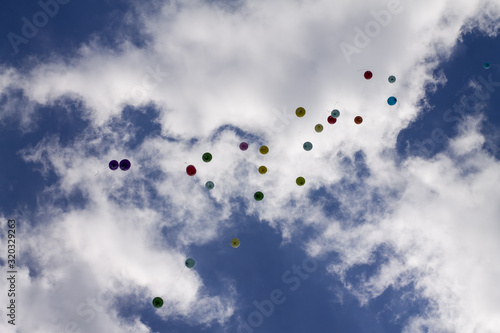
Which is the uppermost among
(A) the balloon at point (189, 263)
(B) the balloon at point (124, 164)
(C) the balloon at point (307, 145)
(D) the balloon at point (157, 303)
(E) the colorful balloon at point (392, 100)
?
(E) the colorful balloon at point (392, 100)

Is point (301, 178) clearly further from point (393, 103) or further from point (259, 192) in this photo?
point (393, 103)

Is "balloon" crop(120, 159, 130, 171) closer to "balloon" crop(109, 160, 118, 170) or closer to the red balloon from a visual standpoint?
"balloon" crop(109, 160, 118, 170)

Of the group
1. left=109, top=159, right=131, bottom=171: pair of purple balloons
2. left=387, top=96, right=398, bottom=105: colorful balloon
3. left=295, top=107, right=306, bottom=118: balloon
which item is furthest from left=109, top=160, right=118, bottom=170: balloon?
left=387, top=96, right=398, bottom=105: colorful balloon

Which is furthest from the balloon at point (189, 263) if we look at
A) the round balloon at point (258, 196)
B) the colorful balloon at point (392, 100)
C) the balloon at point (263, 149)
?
the colorful balloon at point (392, 100)

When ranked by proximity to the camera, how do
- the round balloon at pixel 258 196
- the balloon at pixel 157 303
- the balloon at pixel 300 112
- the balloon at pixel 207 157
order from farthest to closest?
the balloon at pixel 300 112 → the round balloon at pixel 258 196 → the balloon at pixel 207 157 → the balloon at pixel 157 303

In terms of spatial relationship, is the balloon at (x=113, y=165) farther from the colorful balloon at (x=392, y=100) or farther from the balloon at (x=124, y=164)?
the colorful balloon at (x=392, y=100)

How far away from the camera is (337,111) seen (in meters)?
24.9

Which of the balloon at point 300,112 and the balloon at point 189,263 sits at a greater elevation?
the balloon at point 300,112

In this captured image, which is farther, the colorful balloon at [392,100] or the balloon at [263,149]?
the balloon at [263,149]

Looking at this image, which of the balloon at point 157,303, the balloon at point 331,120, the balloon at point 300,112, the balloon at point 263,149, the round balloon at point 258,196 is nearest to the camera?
the balloon at point 157,303

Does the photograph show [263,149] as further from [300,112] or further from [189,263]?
[189,263]

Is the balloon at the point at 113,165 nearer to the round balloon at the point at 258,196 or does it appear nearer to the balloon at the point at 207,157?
the balloon at the point at 207,157

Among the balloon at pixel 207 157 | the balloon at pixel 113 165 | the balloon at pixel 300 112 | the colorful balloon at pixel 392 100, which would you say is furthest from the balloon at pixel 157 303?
the colorful balloon at pixel 392 100

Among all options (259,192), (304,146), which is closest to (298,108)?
(304,146)
